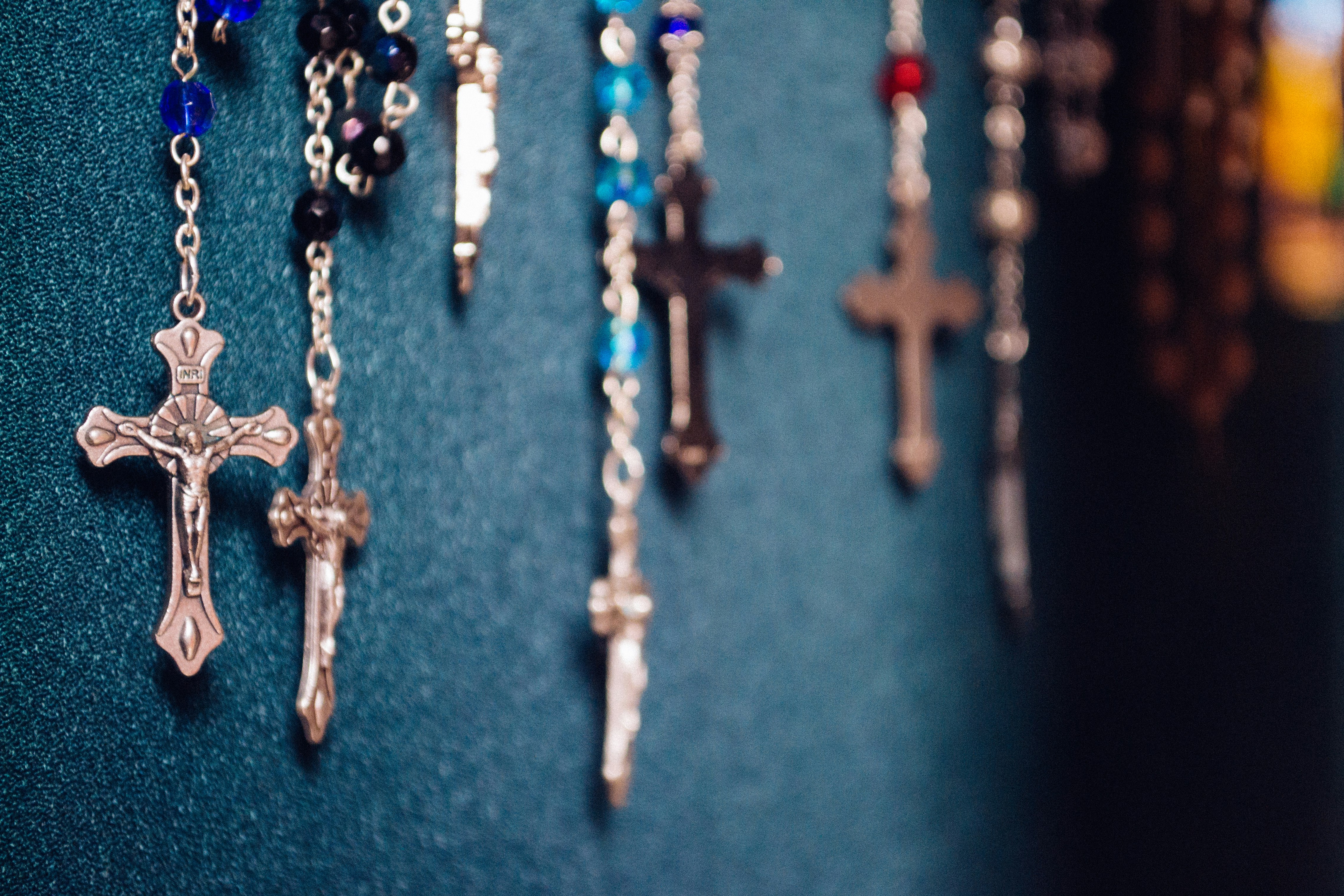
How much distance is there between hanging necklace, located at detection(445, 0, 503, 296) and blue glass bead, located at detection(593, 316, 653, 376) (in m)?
0.17

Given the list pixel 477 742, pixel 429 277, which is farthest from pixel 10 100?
pixel 477 742

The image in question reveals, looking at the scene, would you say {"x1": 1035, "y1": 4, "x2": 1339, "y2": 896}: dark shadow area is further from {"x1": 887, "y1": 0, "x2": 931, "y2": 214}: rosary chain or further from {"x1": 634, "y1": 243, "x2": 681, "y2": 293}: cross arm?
{"x1": 634, "y1": 243, "x2": 681, "y2": 293}: cross arm

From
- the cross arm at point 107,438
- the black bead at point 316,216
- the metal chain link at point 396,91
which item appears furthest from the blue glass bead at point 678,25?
the cross arm at point 107,438

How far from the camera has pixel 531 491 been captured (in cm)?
112

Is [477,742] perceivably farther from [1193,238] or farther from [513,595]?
[1193,238]

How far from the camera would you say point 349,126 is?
3.20 feet

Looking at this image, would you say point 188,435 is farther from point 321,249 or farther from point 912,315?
point 912,315

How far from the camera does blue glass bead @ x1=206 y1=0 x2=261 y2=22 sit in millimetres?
923

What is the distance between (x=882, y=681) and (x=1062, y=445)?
45 centimetres

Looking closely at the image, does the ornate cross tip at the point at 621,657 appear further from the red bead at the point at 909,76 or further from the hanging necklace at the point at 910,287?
the red bead at the point at 909,76

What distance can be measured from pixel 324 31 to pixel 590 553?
1.80 ft

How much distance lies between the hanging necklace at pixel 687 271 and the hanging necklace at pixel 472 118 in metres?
0.19

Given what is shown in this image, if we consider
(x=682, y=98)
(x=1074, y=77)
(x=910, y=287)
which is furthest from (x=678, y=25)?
(x=1074, y=77)

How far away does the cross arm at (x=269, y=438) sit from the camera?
0.92 m
